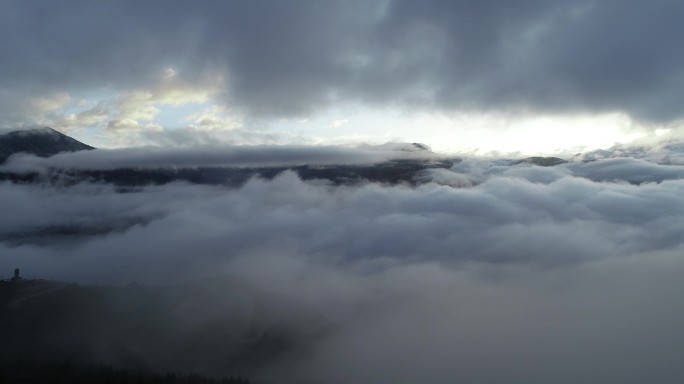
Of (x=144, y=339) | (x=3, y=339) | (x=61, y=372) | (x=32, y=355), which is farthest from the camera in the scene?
(x=144, y=339)

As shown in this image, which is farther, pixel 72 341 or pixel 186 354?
pixel 186 354

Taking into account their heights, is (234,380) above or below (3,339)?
below

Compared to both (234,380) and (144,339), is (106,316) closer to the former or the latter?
(144,339)

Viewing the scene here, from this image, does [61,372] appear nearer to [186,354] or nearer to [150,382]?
[150,382]

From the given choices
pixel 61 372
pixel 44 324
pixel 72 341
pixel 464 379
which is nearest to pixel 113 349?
pixel 72 341

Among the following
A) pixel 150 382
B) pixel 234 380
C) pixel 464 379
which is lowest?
pixel 464 379

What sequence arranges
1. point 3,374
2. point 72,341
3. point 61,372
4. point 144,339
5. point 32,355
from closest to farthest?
point 3,374, point 61,372, point 32,355, point 72,341, point 144,339
